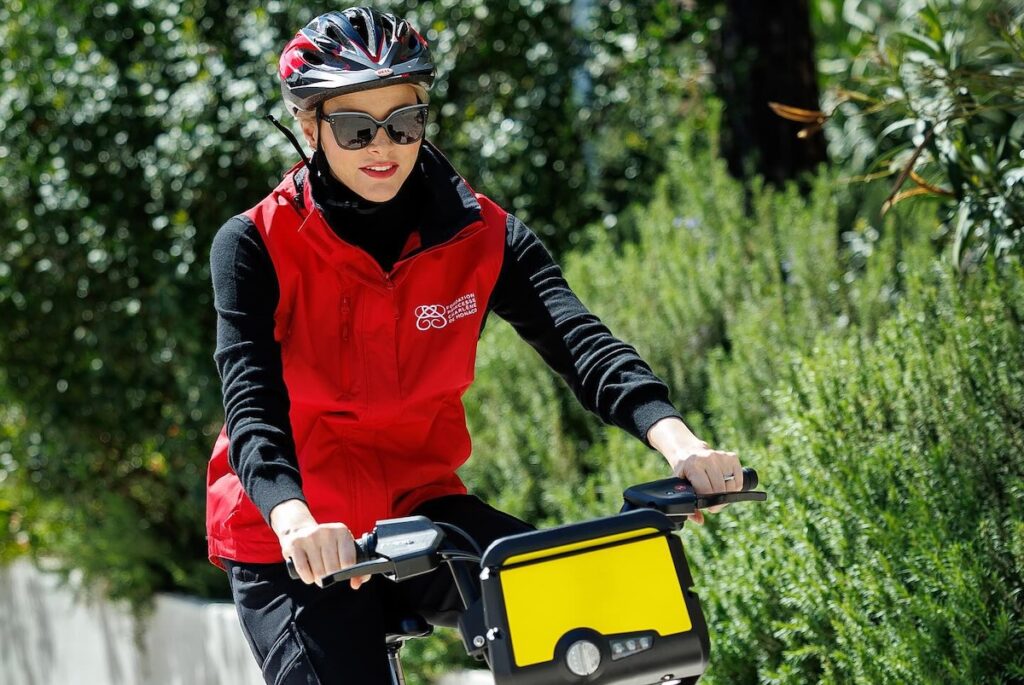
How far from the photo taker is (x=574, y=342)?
9.64 feet

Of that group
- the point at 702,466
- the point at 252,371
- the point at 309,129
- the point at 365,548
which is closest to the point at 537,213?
the point at 309,129

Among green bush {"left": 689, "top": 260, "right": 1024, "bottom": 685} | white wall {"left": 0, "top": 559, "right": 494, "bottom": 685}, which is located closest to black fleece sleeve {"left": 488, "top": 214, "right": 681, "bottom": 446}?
green bush {"left": 689, "top": 260, "right": 1024, "bottom": 685}

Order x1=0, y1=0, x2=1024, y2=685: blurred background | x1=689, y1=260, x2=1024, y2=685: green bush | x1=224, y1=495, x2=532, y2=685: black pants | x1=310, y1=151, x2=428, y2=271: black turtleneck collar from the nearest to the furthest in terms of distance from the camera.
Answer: x1=224, y1=495, x2=532, y2=685: black pants
x1=310, y1=151, x2=428, y2=271: black turtleneck collar
x1=689, y1=260, x2=1024, y2=685: green bush
x1=0, y1=0, x2=1024, y2=685: blurred background

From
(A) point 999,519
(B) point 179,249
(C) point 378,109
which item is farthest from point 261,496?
(B) point 179,249

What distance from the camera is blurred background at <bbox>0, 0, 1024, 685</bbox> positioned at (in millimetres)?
4664

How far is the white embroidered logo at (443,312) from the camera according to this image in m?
2.92

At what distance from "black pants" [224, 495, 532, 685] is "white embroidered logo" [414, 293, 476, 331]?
39 centimetres

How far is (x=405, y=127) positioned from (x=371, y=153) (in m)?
0.09

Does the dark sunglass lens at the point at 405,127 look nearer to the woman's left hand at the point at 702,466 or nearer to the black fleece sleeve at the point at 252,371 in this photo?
the black fleece sleeve at the point at 252,371

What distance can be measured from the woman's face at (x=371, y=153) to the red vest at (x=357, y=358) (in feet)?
0.36

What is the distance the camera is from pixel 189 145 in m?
6.54

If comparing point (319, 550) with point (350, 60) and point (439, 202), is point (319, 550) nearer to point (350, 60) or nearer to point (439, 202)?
point (439, 202)

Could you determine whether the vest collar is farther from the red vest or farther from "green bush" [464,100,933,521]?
"green bush" [464,100,933,521]

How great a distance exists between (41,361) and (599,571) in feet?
17.7
